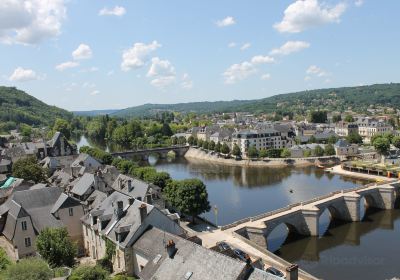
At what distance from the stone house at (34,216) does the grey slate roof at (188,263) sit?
12551 mm

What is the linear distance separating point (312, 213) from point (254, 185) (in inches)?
1277

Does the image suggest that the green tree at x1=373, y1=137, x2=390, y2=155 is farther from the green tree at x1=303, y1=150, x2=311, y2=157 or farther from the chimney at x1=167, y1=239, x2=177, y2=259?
the chimney at x1=167, y1=239, x2=177, y2=259

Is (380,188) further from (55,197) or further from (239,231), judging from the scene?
(55,197)

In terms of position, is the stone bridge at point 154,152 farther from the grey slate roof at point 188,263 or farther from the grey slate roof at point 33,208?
the grey slate roof at point 188,263

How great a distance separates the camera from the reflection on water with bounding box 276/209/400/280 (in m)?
37.9

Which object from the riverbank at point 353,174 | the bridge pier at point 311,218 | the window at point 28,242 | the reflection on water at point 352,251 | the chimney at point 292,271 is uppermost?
the chimney at point 292,271

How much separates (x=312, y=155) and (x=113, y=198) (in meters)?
75.9

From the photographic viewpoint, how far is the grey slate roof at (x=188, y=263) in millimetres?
20872

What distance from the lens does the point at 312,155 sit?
104 meters

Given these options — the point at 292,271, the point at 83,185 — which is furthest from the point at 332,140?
the point at 292,271

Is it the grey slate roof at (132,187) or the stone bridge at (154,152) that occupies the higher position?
the grey slate roof at (132,187)

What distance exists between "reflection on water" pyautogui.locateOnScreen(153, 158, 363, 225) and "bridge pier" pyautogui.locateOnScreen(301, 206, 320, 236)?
10518 millimetres

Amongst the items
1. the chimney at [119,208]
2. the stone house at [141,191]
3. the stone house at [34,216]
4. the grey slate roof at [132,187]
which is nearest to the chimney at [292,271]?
the chimney at [119,208]

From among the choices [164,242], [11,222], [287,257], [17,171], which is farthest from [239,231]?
[17,171]
